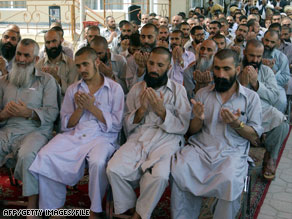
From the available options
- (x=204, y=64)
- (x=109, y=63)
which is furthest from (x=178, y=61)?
(x=109, y=63)

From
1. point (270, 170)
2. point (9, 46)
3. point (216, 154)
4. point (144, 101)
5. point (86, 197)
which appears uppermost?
point (9, 46)

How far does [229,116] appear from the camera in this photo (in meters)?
3.08

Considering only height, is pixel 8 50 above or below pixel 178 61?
above

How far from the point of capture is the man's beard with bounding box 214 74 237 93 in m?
3.38

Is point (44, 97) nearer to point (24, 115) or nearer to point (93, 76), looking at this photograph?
point (24, 115)

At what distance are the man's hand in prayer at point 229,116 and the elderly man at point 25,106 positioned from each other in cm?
166

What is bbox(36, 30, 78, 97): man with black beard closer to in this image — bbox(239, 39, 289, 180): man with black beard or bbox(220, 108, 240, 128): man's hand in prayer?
bbox(239, 39, 289, 180): man with black beard

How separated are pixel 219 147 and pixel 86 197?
148 cm

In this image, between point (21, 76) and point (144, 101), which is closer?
point (144, 101)

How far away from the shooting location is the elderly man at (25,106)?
140 inches

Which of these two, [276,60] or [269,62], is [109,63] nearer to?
[269,62]

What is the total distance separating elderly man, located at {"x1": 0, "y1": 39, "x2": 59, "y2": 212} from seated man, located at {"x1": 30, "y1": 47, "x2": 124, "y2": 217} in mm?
202

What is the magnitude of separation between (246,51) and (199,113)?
5.19ft

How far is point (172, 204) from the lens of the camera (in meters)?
3.11
